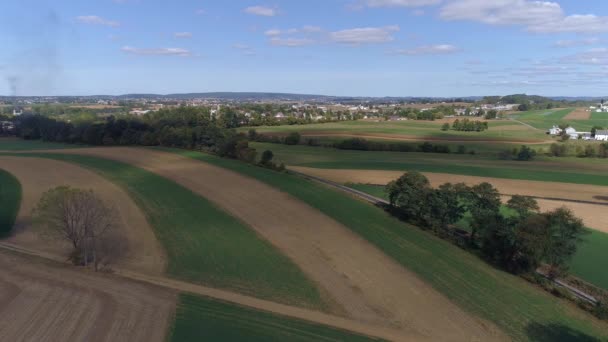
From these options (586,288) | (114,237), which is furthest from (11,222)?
(586,288)

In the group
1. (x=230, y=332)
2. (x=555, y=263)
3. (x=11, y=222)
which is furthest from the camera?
(x=11, y=222)

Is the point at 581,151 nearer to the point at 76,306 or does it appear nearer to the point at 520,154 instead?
the point at 520,154

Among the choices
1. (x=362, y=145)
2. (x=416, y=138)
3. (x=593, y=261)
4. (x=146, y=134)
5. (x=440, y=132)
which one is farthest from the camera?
(x=440, y=132)

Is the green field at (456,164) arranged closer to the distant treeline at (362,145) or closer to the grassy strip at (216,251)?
the distant treeline at (362,145)

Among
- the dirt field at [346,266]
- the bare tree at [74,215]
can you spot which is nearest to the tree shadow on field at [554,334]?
the dirt field at [346,266]

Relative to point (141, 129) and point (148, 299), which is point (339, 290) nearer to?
point (148, 299)

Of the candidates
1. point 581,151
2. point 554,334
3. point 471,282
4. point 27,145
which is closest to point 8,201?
point 471,282

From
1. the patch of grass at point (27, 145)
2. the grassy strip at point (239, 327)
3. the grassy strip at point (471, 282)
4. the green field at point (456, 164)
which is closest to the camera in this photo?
the grassy strip at point (239, 327)
